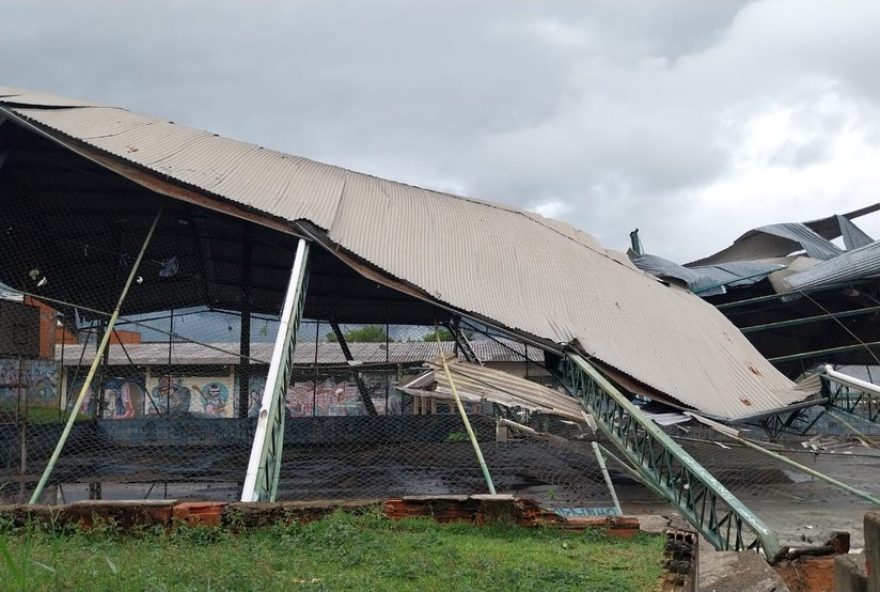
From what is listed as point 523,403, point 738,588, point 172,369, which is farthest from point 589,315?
point 172,369

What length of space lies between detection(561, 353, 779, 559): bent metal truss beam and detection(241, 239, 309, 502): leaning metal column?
3328mm

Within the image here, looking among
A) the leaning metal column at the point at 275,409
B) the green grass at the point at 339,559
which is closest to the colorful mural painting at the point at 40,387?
the leaning metal column at the point at 275,409

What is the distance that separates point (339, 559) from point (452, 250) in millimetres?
6162

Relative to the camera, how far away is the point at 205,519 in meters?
5.49

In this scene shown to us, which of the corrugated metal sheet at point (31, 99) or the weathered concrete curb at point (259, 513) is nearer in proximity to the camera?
the weathered concrete curb at point (259, 513)

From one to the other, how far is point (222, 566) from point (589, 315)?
691 centimetres

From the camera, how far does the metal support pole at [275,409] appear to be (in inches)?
256

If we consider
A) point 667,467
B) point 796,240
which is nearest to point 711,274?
point 796,240

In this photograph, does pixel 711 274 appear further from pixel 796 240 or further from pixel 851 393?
pixel 851 393

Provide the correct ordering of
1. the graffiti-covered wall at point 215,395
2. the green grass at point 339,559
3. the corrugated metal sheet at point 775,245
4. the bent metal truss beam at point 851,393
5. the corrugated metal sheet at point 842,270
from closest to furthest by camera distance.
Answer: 1. the green grass at point 339,559
2. the bent metal truss beam at point 851,393
3. the corrugated metal sheet at point 842,270
4. the graffiti-covered wall at point 215,395
5. the corrugated metal sheet at point 775,245

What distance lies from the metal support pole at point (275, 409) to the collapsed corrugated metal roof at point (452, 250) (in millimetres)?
667

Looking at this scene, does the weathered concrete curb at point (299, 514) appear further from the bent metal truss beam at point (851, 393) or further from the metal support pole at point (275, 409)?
the bent metal truss beam at point (851, 393)

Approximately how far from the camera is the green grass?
3.89 m

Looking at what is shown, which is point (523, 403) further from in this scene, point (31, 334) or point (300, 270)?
point (31, 334)
